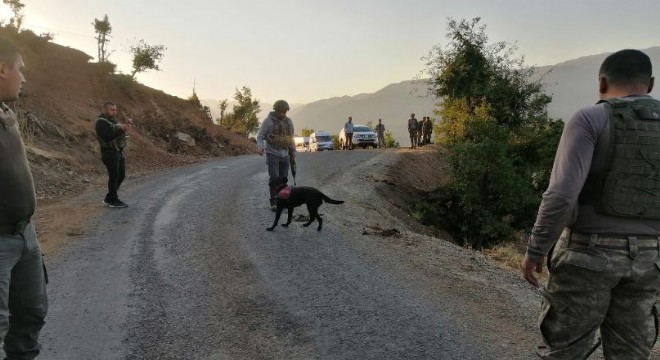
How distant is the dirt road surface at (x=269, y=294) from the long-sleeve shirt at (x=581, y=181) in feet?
6.02

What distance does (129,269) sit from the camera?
577 cm

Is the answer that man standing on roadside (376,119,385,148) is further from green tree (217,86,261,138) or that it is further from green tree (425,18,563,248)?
green tree (217,86,261,138)

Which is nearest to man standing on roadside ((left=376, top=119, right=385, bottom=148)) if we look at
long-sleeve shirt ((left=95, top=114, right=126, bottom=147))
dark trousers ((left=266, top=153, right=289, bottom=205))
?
dark trousers ((left=266, top=153, right=289, bottom=205))

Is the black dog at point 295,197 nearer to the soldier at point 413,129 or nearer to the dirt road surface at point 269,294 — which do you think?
the dirt road surface at point 269,294

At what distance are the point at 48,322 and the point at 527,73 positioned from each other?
3159cm

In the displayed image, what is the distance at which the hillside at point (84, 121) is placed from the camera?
15039 mm

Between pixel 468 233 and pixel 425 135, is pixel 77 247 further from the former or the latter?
pixel 425 135

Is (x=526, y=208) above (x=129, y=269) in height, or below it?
below

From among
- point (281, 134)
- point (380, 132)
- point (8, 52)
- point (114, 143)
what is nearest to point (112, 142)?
point (114, 143)

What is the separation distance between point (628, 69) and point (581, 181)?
69 cm

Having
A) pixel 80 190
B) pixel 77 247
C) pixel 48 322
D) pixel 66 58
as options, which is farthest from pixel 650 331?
pixel 66 58

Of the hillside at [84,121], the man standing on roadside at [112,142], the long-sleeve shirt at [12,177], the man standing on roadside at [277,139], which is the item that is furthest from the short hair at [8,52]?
the hillside at [84,121]

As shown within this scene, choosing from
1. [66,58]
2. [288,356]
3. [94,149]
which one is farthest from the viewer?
[66,58]

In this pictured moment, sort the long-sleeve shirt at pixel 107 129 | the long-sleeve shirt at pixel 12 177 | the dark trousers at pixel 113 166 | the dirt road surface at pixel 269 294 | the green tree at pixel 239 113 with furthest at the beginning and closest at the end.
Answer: the green tree at pixel 239 113, the dark trousers at pixel 113 166, the long-sleeve shirt at pixel 107 129, the dirt road surface at pixel 269 294, the long-sleeve shirt at pixel 12 177
